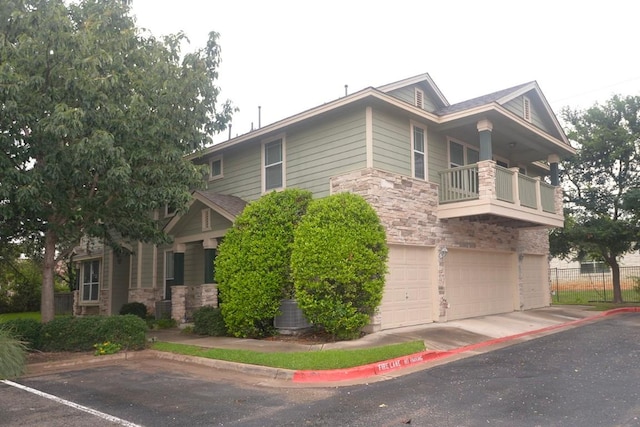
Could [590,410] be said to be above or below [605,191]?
below

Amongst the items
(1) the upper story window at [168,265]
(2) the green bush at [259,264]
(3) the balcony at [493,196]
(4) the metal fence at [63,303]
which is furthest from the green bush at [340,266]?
(4) the metal fence at [63,303]

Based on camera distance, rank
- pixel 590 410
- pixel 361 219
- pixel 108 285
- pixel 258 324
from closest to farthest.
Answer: pixel 590 410, pixel 361 219, pixel 258 324, pixel 108 285

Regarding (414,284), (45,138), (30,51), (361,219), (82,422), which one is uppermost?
(30,51)

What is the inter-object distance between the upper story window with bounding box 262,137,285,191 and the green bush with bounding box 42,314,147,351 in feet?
20.5

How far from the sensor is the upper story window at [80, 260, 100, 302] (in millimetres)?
24188

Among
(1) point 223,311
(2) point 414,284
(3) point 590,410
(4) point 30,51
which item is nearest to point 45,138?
(4) point 30,51

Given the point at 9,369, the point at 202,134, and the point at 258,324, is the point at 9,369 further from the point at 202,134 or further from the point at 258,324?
the point at 202,134

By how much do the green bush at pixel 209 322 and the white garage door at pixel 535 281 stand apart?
11.3 metres

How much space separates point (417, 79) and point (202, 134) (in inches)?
257

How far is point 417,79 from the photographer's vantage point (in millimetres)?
16250

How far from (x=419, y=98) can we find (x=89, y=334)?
1115cm

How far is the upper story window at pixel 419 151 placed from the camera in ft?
51.1

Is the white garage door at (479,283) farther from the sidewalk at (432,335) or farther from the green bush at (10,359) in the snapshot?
the green bush at (10,359)

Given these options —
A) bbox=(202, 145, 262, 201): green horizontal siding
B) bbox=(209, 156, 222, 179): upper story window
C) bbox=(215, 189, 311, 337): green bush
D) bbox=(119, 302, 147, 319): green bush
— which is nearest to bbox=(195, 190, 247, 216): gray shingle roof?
bbox=(202, 145, 262, 201): green horizontal siding
